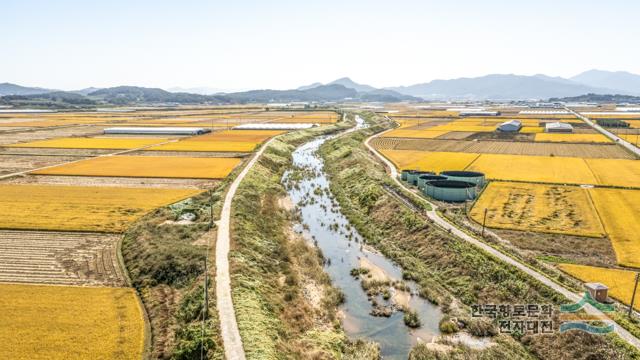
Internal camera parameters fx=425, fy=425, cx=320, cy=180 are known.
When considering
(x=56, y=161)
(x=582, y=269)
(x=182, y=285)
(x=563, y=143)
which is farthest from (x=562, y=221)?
(x=56, y=161)

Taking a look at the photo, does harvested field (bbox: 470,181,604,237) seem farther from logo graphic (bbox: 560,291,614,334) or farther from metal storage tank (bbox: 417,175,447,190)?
logo graphic (bbox: 560,291,614,334)

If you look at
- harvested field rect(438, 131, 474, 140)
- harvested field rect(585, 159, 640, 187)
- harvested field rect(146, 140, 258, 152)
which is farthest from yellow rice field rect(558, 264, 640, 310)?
harvested field rect(438, 131, 474, 140)

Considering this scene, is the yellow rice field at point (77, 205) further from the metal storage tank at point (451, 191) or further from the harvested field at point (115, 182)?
the metal storage tank at point (451, 191)

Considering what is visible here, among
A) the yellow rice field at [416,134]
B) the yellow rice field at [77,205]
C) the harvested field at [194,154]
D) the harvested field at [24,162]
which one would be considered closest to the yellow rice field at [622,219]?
the yellow rice field at [77,205]

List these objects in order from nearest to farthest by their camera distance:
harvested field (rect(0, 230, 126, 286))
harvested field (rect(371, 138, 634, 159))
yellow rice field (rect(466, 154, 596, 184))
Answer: harvested field (rect(0, 230, 126, 286)) → yellow rice field (rect(466, 154, 596, 184)) → harvested field (rect(371, 138, 634, 159))

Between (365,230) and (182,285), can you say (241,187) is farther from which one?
(182,285)

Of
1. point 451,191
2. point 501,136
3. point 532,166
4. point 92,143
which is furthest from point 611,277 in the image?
point 92,143

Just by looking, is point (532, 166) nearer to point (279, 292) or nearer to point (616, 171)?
point (616, 171)
